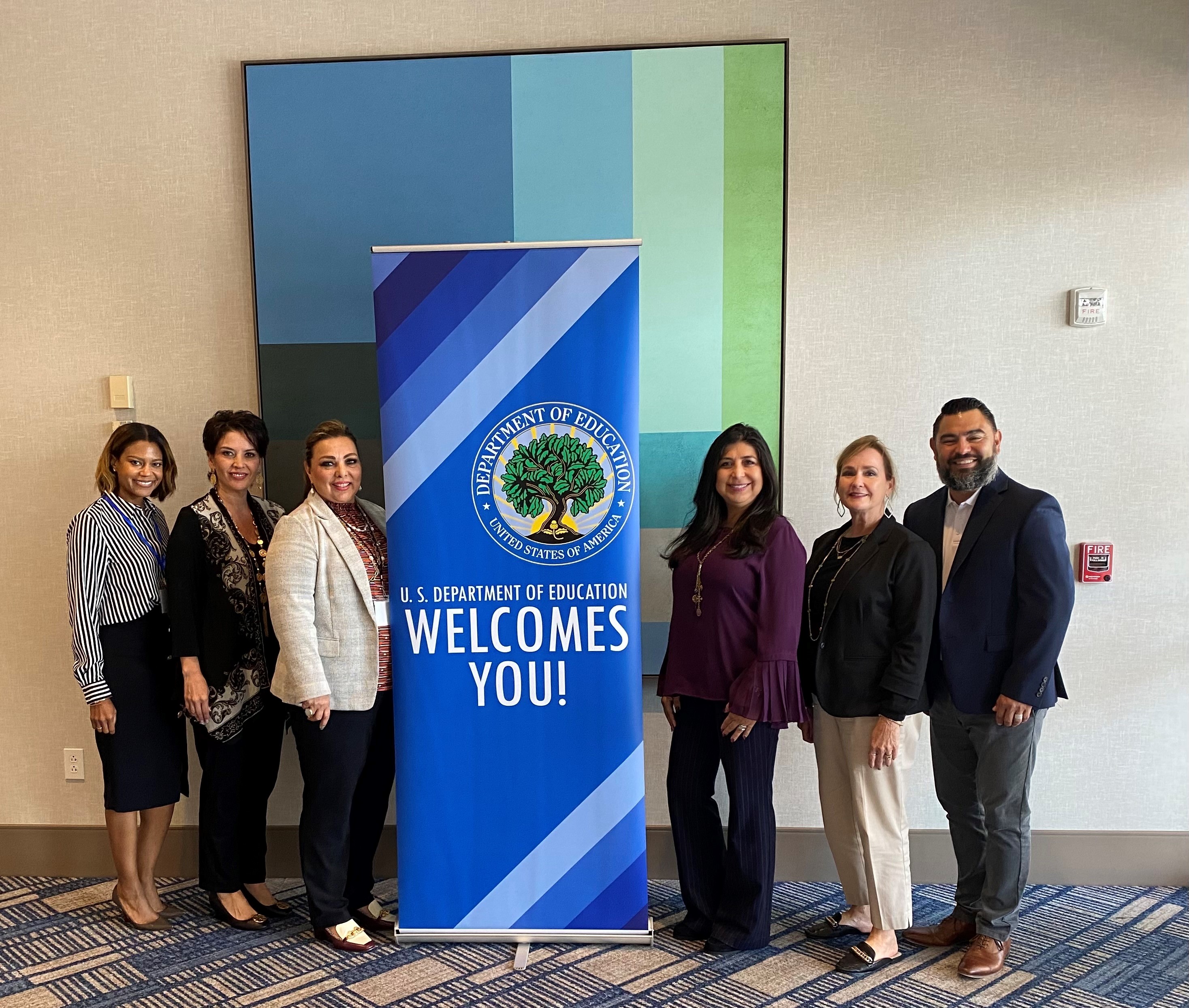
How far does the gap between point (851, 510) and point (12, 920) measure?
9.48 feet

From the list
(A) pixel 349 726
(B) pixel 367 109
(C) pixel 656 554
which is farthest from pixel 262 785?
(B) pixel 367 109

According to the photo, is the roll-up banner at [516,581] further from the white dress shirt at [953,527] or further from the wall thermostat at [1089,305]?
the wall thermostat at [1089,305]

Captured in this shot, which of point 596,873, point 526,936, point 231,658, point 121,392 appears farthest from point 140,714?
point 596,873

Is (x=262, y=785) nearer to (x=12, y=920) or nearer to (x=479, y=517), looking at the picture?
(x=12, y=920)

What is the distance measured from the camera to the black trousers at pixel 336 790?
97.9 inches

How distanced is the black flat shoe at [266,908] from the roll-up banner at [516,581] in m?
0.50

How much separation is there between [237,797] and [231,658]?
1.48ft

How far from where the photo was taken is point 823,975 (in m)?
2.41

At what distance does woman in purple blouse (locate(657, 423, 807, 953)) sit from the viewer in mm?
2381

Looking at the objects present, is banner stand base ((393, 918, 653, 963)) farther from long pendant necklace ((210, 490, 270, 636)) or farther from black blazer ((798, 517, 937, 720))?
long pendant necklace ((210, 490, 270, 636))

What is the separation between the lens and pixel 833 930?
8.53 ft

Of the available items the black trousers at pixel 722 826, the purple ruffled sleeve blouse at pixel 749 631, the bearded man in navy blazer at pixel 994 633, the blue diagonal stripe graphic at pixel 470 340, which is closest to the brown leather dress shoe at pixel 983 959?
the bearded man in navy blazer at pixel 994 633

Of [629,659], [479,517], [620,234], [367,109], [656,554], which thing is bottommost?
[629,659]

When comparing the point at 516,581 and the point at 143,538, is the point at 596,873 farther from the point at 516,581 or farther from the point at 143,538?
the point at 143,538
